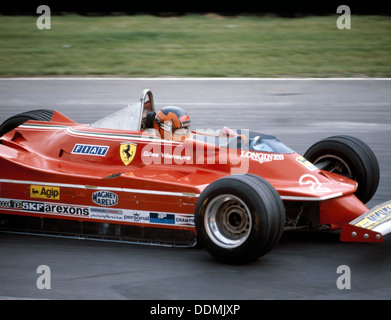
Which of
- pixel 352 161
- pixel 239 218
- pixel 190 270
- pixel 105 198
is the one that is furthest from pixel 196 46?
pixel 190 270

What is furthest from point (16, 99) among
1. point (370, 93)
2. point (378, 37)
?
point (378, 37)

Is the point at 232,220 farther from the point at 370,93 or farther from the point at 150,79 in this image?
the point at 150,79

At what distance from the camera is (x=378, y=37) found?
61.6 feet

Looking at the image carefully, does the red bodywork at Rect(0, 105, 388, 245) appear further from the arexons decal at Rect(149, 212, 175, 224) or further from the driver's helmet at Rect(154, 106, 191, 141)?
the driver's helmet at Rect(154, 106, 191, 141)

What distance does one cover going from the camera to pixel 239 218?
585 centimetres

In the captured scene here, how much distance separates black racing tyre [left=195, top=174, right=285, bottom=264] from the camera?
547cm

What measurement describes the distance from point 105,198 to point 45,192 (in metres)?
0.66

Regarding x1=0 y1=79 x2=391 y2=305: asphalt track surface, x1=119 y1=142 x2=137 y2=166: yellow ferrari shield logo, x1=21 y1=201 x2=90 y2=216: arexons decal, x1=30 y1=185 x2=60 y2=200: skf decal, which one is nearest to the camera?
x1=0 y1=79 x2=391 y2=305: asphalt track surface

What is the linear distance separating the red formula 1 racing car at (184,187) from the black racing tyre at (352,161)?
0.01m

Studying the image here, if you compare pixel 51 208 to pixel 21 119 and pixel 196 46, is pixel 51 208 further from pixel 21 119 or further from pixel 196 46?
pixel 196 46

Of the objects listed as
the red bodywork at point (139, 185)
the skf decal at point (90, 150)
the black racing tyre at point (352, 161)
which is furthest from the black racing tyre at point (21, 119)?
the black racing tyre at point (352, 161)

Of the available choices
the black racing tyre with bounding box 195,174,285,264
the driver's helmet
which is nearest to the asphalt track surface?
the black racing tyre with bounding box 195,174,285,264

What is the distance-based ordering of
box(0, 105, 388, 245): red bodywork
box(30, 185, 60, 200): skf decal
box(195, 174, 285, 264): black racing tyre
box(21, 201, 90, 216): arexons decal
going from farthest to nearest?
box(30, 185, 60, 200): skf decal, box(21, 201, 90, 216): arexons decal, box(0, 105, 388, 245): red bodywork, box(195, 174, 285, 264): black racing tyre

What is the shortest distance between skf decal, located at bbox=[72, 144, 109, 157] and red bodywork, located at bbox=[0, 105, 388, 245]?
0.01m
